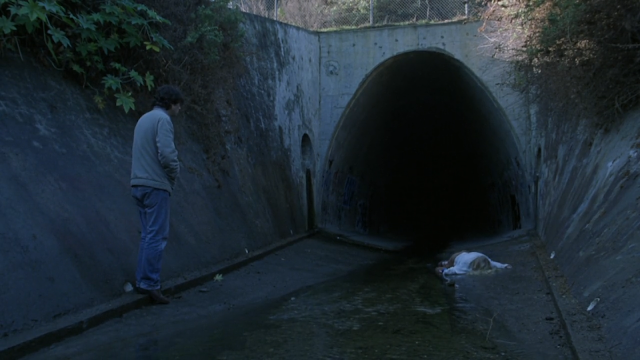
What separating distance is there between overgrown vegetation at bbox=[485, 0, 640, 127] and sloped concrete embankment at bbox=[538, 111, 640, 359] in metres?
0.39

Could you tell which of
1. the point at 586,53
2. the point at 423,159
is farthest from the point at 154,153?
the point at 423,159

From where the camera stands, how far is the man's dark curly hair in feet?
21.8

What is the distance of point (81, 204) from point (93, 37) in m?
2.45

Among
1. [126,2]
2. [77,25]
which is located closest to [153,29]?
[126,2]

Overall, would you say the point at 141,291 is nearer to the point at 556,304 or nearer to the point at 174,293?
the point at 174,293

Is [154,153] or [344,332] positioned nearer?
[344,332]

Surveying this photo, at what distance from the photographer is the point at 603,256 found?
6.36 meters

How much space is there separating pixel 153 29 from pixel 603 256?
20.3 feet

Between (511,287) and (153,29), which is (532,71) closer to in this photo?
(511,287)

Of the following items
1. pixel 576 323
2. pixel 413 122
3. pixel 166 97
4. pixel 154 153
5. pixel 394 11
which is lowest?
pixel 576 323

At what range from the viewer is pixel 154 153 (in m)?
6.46

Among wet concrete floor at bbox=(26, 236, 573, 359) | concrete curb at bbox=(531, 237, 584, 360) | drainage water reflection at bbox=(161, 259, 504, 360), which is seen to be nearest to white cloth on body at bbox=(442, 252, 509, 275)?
wet concrete floor at bbox=(26, 236, 573, 359)

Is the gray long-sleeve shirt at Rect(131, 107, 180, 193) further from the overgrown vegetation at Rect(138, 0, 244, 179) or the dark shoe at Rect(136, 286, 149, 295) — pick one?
the overgrown vegetation at Rect(138, 0, 244, 179)

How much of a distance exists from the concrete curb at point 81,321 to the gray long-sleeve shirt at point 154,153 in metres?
1.11
